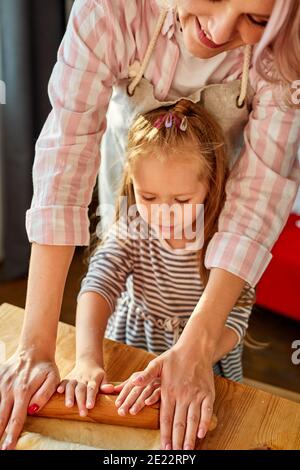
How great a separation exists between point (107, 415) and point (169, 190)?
41 centimetres

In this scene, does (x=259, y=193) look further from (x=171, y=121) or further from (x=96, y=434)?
(x=96, y=434)

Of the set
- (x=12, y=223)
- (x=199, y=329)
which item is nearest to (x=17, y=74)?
(x=12, y=223)

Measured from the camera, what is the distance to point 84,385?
98 centimetres

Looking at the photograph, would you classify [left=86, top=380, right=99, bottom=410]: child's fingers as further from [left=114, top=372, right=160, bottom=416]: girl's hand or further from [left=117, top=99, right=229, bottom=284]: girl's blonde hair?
[left=117, top=99, right=229, bottom=284]: girl's blonde hair

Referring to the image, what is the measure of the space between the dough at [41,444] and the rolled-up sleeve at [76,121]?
315mm

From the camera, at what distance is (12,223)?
2.32 metres

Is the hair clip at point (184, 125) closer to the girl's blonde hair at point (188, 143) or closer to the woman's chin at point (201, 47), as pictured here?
the girl's blonde hair at point (188, 143)

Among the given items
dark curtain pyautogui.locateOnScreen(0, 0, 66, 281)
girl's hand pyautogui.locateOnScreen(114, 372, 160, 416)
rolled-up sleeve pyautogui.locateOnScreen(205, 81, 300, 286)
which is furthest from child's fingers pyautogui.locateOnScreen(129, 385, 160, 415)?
dark curtain pyautogui.locateOnScreen(0, 0, 66, 281)

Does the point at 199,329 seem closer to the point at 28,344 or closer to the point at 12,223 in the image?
the point at 28,344

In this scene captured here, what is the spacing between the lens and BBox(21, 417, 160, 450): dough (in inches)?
35.9

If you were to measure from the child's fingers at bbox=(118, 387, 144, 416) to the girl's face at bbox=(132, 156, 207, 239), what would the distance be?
0.35 metres

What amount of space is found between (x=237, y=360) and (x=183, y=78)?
60cm

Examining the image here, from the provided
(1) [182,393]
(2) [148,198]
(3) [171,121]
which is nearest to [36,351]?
(1) [182,393]

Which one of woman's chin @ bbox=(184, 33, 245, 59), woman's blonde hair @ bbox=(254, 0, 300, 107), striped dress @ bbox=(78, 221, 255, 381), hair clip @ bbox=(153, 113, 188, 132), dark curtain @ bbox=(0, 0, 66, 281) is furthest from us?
dark curtain @ bbox=(0, 0, 66, 281)
